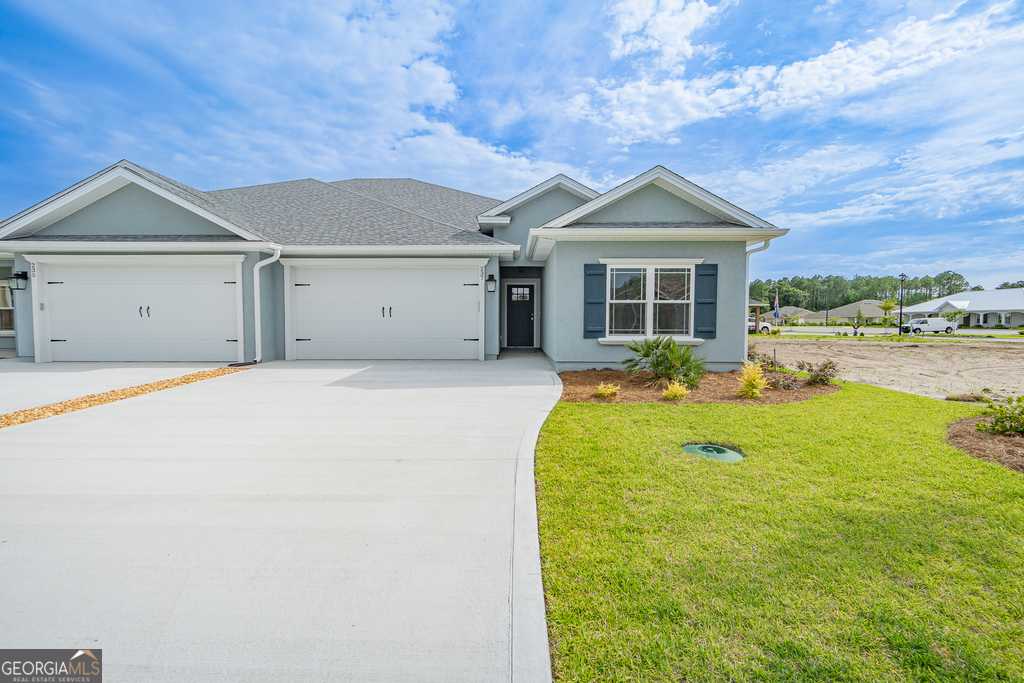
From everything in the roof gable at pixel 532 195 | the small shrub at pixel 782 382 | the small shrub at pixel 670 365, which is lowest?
the small shrub at pixel 782 382

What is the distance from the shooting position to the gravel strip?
5.23 m

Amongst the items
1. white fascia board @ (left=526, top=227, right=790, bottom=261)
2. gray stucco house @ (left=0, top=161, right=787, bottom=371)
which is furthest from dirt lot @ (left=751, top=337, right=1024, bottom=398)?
white fascia board @ (left=526, top=227, right=790, bottom=261)

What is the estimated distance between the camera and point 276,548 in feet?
8.27

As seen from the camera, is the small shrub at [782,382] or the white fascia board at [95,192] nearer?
the small shrub at [782,382]

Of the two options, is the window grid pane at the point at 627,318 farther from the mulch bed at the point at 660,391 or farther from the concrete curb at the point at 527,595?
the concrete curb at the point at 527,595

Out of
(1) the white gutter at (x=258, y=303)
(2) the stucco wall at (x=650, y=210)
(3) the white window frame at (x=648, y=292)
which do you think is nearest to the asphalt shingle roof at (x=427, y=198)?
(2) the stucco wall at (x=650, y=210)

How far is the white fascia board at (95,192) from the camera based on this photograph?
9.76 meters

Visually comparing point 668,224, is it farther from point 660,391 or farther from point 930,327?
point 930,327

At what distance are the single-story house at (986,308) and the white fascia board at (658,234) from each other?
193 ft

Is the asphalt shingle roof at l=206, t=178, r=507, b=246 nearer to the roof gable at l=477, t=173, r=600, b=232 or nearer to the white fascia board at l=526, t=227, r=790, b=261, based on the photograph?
the roof gable at l=477, t=173, r=600, b=232

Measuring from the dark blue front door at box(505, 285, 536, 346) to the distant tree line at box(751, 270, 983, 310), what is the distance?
86600 mm

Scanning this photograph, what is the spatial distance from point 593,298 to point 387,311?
5428 millimetres

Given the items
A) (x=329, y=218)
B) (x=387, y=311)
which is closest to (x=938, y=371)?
(x=387, y=311)

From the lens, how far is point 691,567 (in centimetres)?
228
